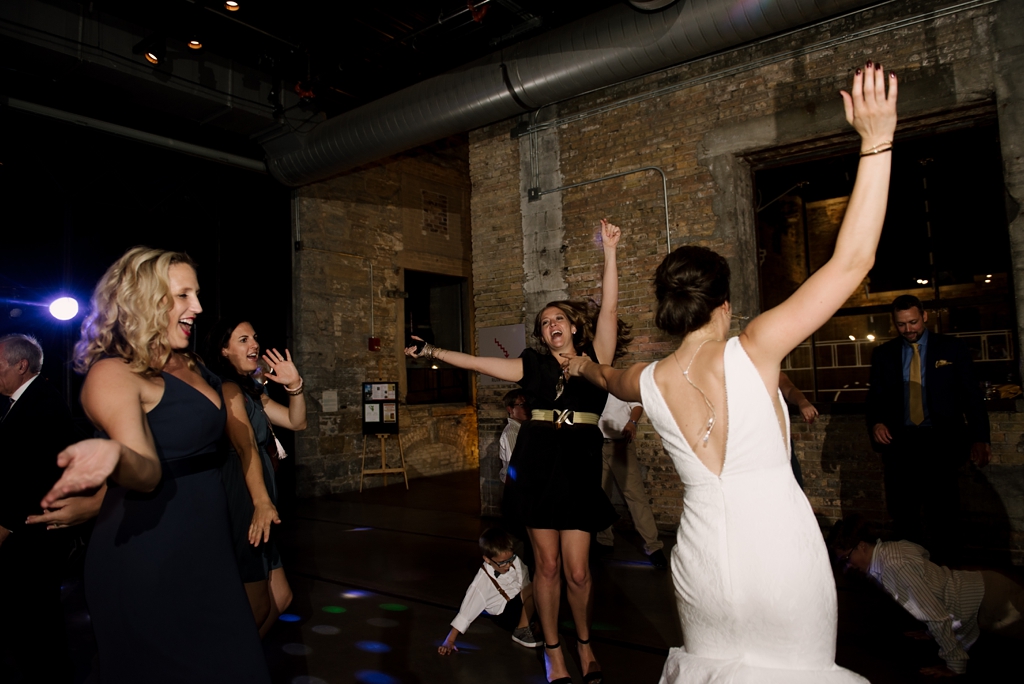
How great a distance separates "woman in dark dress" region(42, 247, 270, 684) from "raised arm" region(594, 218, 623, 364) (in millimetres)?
1564

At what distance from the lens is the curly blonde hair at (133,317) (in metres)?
1.64

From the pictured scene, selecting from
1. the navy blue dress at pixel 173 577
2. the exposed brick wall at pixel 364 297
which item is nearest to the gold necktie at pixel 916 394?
the navy blue dress at pixel 173 577

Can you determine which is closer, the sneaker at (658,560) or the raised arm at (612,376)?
the raised arm at (612,376)

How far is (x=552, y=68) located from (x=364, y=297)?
5046mm

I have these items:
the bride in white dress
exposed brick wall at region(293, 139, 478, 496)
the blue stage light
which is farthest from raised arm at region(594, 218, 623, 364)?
exposed brick wall at region(293, 139, 478, 496)

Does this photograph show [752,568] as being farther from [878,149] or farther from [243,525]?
[243,525]

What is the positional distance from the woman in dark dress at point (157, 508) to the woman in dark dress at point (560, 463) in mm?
1295

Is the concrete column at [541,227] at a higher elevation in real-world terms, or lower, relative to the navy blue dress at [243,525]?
higher

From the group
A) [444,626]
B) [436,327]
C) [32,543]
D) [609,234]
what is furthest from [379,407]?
[609,234]

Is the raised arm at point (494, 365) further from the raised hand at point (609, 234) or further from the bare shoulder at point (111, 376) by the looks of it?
the bare shoulder at point (111, 376)

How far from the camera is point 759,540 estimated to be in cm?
141

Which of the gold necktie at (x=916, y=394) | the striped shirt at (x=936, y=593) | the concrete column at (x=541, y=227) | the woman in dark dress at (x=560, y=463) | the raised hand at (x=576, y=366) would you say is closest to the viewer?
the raised hand at (x=576, y=366)

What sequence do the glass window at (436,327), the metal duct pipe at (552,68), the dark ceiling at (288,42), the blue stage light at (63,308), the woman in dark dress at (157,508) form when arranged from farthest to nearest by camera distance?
the glass window at (436,327), the blue stage light at (63,308), the dark ceiling at (288,42), the metal duct pipe at (552,68), the woman in dark dress at (157,508)

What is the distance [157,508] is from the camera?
5.22 feet
